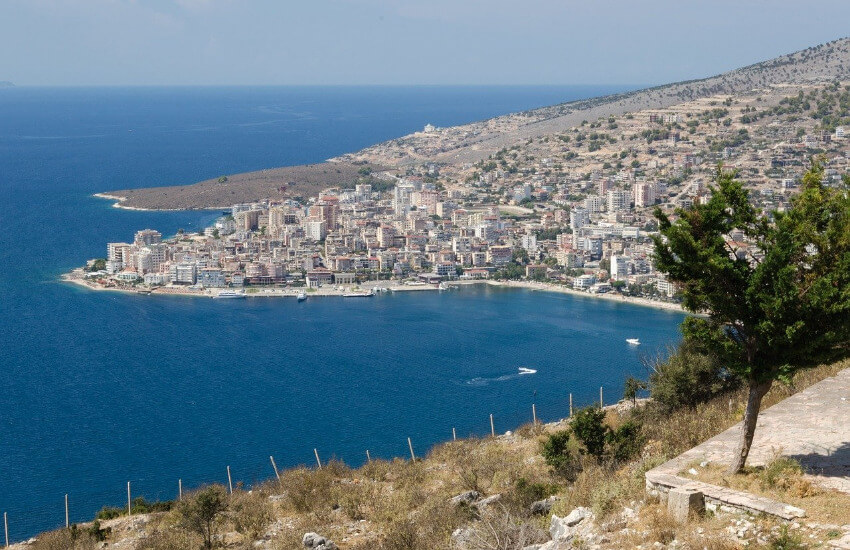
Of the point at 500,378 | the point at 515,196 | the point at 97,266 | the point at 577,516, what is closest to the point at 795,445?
the point at 577,516

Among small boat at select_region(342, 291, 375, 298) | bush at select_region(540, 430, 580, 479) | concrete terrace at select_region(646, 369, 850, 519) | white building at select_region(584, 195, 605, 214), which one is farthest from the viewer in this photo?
white building at select_region(584, 195, 605, 214)

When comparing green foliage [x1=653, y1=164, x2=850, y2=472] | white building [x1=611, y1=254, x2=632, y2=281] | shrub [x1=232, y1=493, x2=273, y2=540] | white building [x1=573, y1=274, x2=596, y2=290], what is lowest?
white building [x1=573, y1=274, x2=596, y2=290]

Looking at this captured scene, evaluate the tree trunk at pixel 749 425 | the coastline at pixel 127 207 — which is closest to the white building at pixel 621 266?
the coastline at pixel 127 207

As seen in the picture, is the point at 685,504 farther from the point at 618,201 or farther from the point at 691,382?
the point at 618,201

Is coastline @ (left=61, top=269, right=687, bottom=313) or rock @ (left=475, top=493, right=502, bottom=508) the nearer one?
rock @ (left=475, top=493, right=502, bottom=508)

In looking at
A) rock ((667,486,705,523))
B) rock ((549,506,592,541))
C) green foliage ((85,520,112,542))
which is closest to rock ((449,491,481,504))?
rock ((549,506,592,541))

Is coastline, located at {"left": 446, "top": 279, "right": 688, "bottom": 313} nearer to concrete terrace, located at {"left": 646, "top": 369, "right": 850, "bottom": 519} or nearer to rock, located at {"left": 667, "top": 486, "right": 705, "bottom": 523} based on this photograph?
concrete terrace, located at {"left": 646, "top": 369, "right": 850, "bottom": 519}

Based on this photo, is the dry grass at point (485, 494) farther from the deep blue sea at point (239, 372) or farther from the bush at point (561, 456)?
the deep blue sea at point (239, 372)
